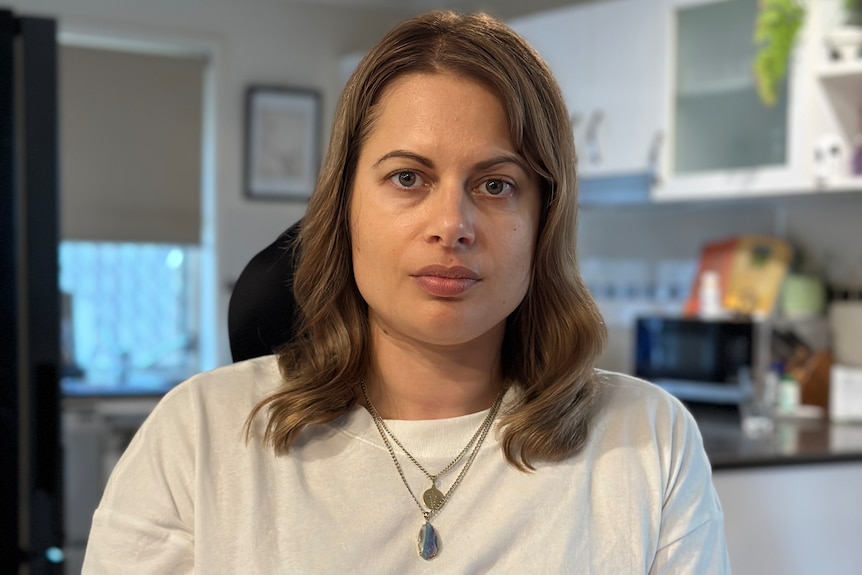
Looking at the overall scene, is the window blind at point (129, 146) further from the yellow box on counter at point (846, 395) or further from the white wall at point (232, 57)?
the yellow box on counter at point (846, 395)

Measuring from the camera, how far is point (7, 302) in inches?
74.3

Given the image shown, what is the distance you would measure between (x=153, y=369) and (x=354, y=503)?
3.73 metres

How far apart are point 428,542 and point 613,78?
257cm

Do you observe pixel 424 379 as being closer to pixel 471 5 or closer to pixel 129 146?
pixel 129 146

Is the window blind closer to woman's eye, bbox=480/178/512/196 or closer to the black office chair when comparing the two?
the black office chair

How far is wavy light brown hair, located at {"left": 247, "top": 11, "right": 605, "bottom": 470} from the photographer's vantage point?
3.53ft

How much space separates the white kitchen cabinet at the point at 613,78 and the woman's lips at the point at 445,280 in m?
2.26

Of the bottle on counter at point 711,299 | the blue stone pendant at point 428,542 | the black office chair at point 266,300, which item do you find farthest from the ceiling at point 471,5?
the blue stone pendant at point 428,542

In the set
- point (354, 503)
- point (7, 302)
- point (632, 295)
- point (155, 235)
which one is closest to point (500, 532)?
point (354, 503)

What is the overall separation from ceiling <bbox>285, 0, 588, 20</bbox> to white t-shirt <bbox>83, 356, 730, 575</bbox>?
3242 mm

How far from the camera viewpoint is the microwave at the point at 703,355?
119 inches

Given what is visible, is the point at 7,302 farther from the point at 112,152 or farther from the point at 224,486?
the point at 112,152

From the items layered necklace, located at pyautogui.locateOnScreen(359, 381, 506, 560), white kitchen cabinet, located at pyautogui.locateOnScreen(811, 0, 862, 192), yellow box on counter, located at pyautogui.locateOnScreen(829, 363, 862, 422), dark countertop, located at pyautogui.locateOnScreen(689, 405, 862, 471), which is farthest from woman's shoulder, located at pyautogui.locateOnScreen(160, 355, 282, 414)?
yellow box on counter, located at pyautogui.locateOnScreen(829, 363, 862, 422)

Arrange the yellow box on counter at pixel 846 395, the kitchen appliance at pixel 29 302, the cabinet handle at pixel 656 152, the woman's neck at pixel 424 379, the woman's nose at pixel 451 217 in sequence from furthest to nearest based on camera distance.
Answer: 1. the cabinet handle at pixel 656 152
2. the yellow box on counter at pixel 846 395
3. the kitchen appliance at pixel 29 302
4. the woman's neck at pixel 424 379
5. the woman's nose at pixel 451 217
